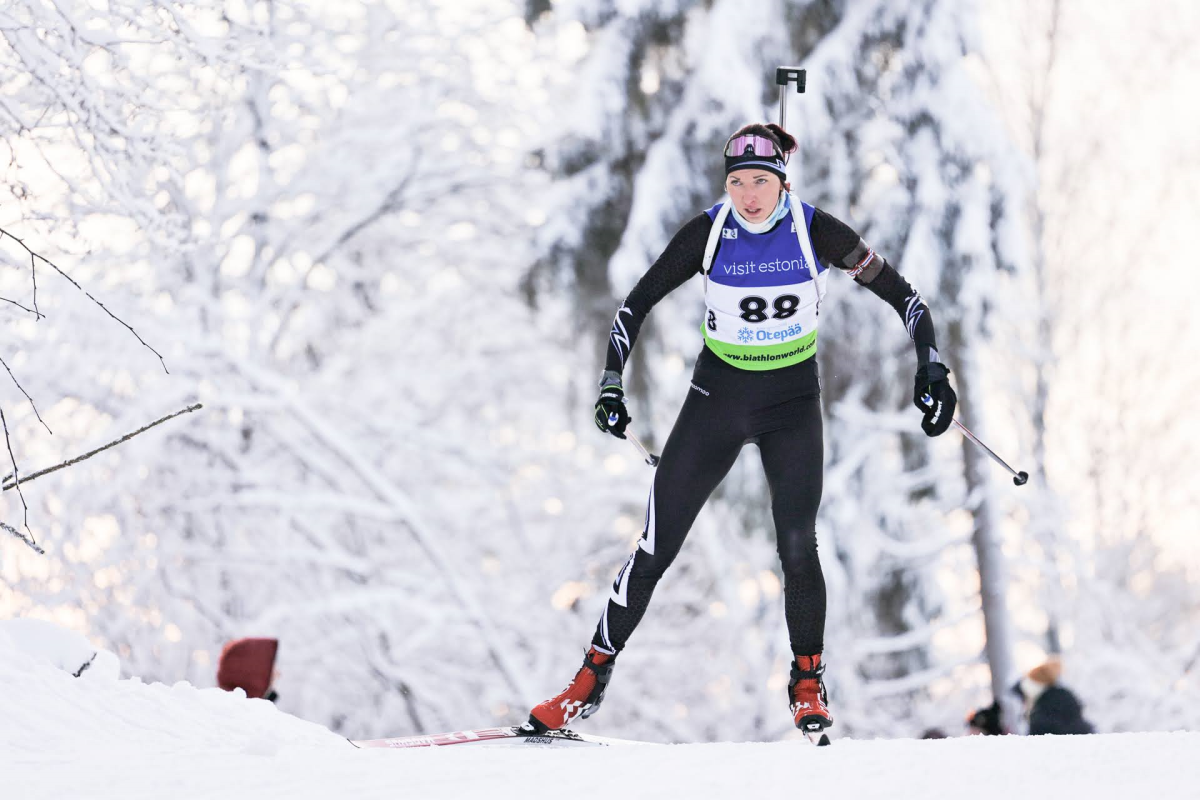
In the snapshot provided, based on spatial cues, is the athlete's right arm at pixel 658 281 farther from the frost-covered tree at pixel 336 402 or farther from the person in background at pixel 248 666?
the frost-covered tree at pixel 336 402

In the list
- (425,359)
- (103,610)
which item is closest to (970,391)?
(425,359)

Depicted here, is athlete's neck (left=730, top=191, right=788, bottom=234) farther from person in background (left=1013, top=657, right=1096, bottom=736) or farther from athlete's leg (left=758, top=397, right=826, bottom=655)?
person in background (left=1013, top=657, right=1096, bottom=736)

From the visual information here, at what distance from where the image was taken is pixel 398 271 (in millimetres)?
12617

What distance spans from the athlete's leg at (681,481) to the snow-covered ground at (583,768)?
0.63m

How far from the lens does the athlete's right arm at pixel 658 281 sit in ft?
13.5

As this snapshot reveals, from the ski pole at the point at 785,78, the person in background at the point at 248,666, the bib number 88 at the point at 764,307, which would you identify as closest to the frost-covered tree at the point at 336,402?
the person in background at the point at 248,666

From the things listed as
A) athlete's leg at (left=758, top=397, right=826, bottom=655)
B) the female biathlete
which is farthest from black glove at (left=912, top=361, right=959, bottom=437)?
athlete's leg at (left=758, top=397, right=826, bottom=655)

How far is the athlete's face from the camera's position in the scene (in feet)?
13.0

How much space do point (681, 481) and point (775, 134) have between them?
1140 millimetres

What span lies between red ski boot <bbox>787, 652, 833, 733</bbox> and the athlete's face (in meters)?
1.40

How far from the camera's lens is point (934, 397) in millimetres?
3980

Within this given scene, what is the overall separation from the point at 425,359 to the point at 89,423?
3.11 m

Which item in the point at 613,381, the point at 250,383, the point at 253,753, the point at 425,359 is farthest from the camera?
the point at 425,359

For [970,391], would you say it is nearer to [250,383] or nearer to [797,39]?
[797,39]
